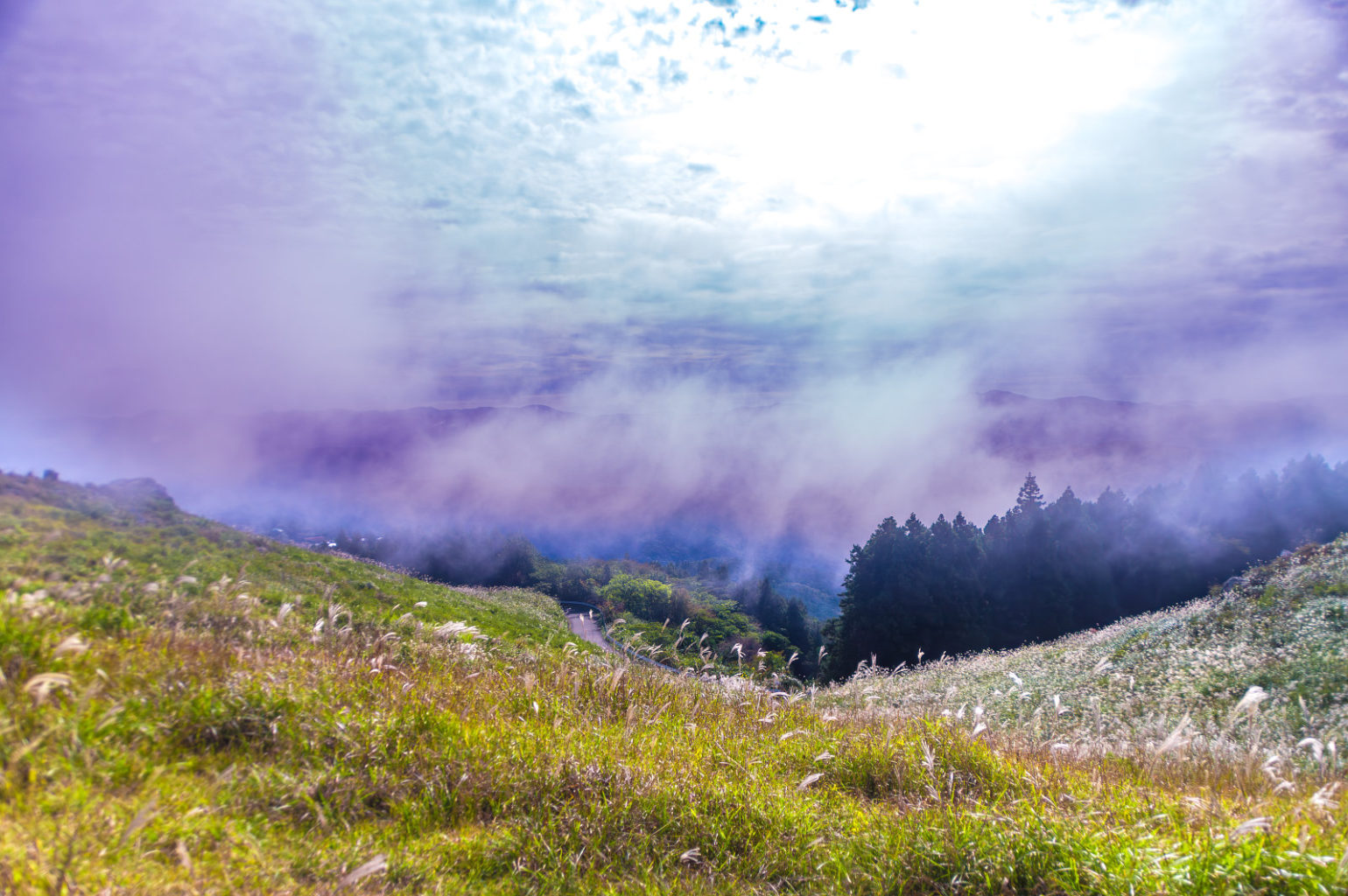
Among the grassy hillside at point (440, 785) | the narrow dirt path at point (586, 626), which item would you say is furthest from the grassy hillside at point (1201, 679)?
the narrow dirt path at point (586, 626)

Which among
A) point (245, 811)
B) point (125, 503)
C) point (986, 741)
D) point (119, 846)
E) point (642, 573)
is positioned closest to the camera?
point (119, 846)

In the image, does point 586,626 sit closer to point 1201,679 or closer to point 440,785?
point 1201,679

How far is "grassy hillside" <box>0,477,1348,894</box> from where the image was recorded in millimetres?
2814

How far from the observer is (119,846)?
2492mm

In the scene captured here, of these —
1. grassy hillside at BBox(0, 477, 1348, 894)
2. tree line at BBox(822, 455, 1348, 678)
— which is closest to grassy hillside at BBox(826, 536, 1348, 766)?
grassy hillside at BBox(0, 477, 1348, 894)

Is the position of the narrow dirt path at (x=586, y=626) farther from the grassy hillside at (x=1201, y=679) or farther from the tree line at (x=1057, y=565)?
the tree line at (x=1057, y=565)

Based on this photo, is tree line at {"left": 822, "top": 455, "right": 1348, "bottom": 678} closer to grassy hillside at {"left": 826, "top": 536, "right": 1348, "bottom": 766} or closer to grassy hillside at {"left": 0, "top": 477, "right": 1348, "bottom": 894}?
grassy hillside at {"left": 826, "top": 536, "right": 1348, "bottom": 766}

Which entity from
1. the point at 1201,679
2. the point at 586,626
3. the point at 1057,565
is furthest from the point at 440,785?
the point at 1057,565

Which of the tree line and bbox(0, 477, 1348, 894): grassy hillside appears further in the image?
the tree line

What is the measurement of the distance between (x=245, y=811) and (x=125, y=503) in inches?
132

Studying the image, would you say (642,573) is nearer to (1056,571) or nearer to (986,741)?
(1056,571)

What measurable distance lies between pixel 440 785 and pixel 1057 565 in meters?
55.3

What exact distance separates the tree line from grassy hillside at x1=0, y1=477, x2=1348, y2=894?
44216 mm

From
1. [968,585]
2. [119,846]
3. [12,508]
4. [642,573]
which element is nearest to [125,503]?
[12,508]
